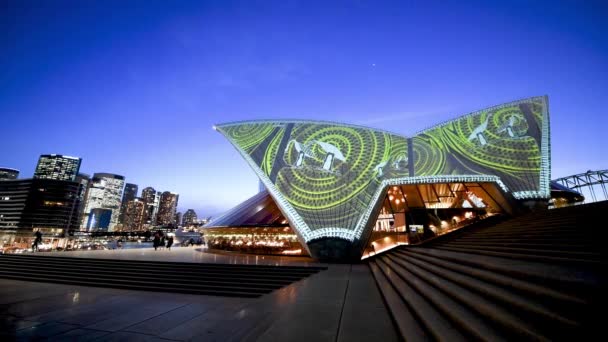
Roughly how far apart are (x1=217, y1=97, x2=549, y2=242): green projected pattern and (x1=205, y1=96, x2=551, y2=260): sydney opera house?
0.24 ft

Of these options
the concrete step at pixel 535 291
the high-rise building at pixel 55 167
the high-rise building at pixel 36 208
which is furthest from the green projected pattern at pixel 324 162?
the high-rise building at pixel 55 167

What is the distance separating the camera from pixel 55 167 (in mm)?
173875

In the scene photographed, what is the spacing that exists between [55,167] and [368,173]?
9604 inches

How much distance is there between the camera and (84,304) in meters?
6.69

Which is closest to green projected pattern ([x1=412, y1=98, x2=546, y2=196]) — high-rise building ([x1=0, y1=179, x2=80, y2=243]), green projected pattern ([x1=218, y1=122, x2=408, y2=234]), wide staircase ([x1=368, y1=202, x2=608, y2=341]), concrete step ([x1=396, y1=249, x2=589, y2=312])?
green projected pattern ([x1=218, y1=122, x2=408, y2=234])

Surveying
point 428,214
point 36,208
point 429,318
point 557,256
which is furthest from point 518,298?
point 36,208

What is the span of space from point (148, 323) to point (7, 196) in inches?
6249

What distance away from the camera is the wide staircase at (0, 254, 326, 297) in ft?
28.6

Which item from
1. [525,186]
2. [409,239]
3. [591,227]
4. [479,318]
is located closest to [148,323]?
[479,318]

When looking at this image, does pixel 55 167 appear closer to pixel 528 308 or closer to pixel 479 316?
pixel 479 316

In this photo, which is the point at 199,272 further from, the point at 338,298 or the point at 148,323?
the point at 338,298

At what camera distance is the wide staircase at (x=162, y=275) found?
8.73 metres

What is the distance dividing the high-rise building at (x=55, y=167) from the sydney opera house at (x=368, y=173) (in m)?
223

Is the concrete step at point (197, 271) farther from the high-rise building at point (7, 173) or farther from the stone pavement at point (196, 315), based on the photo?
the high-rise building at point (7, 173)
